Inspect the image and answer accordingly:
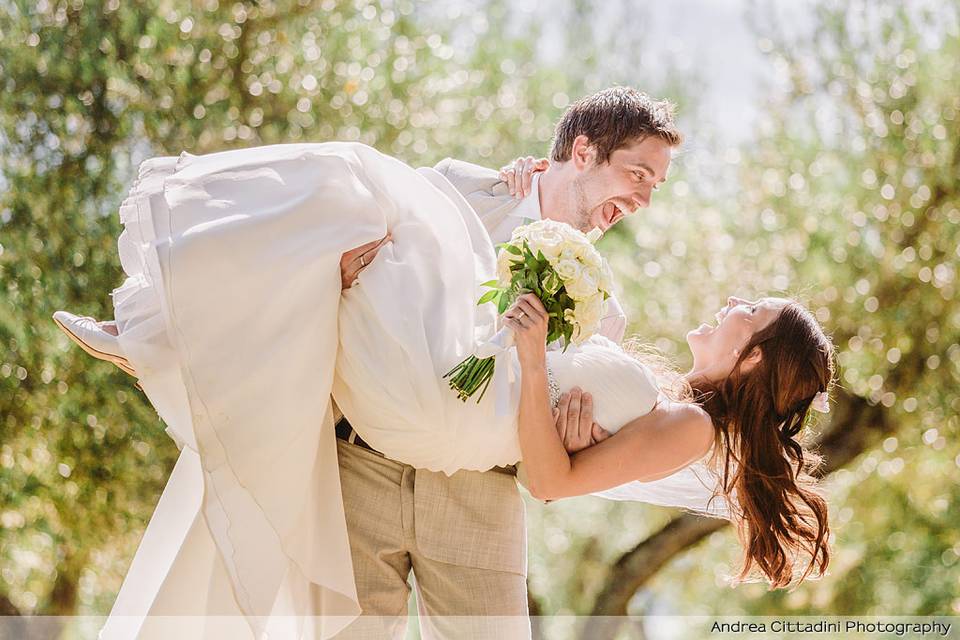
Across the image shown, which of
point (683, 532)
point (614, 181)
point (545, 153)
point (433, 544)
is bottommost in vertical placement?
point (683, 532)

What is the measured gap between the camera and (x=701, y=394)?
2883 mm

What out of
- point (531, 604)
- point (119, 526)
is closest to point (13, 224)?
point (119, 526)

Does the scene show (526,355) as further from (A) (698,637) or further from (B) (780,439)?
(A) (698,637)

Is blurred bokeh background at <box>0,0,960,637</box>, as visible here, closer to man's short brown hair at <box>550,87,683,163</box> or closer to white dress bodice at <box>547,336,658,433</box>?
man's short brown hair at <box>550,87,683,163</box>

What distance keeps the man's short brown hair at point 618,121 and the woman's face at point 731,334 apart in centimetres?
58

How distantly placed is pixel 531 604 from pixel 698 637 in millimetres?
3223

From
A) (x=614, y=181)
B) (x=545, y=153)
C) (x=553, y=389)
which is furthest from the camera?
(x=545, y=153)

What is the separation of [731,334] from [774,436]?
0.99 ft

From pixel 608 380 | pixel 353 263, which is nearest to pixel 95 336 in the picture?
pixel 353 263

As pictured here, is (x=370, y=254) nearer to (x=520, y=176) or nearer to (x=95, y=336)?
(x=95, y=336)

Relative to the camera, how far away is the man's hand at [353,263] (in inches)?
93.7

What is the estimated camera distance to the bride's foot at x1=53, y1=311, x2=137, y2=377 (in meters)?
2.23

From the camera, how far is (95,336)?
2.24m

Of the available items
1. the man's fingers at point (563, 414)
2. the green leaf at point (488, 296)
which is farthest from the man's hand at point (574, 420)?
the green leaf at point (488, 296)
